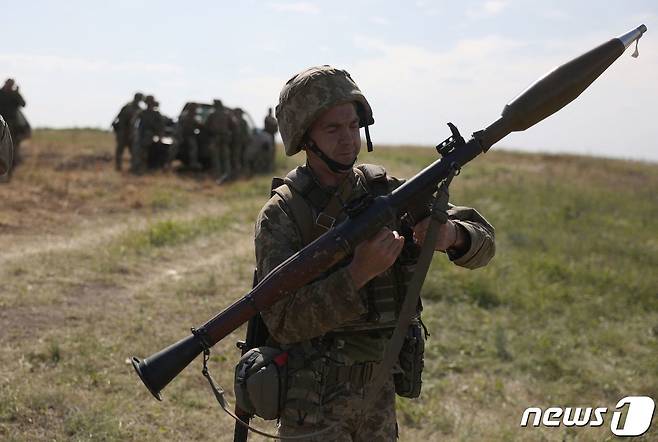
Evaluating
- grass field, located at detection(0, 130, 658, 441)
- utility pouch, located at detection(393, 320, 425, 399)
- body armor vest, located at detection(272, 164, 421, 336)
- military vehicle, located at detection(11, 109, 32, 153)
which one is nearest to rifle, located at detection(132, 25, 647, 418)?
body armor vest, located at detection(272, 164, 421, 336)

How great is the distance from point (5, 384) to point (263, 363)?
3.34 meters

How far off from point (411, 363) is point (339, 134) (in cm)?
93

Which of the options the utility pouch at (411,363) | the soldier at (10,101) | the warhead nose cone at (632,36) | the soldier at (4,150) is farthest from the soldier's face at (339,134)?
the soldier at (10,101)

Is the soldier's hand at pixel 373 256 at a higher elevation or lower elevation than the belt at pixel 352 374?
higher

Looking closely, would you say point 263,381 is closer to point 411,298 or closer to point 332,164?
point 411,298

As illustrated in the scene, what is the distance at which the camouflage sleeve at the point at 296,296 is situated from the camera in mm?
2508

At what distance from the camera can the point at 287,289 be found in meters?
2.55

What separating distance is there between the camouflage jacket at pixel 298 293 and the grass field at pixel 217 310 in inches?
98.9

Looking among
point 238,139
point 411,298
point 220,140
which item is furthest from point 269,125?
point 411,298

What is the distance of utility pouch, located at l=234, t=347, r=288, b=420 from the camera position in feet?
8.66

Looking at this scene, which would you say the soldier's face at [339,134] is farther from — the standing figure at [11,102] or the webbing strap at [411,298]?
the standing figure at [11,102]

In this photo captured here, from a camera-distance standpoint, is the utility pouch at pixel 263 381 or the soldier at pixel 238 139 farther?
the soldier at pixel 238 139

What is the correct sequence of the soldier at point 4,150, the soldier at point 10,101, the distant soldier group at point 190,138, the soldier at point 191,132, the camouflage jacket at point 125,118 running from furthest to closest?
1. the camouflage jacket at point 125,118
2. the soldier at point 191,132
3. the distant soldier group at point 190,138
4. the soldier at point 10,101
5. the soldier at point 4,150

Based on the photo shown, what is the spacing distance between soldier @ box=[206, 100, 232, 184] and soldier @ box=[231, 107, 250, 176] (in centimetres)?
21
